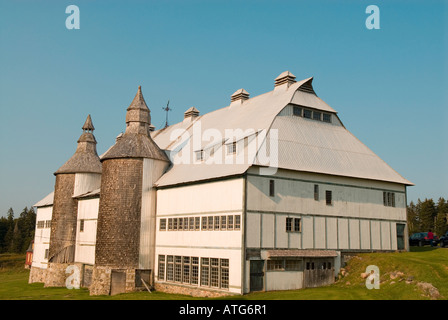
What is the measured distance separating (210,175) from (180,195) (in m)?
4.67

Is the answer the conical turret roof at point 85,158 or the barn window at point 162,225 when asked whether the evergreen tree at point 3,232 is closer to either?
the conical turret roof at point 85,158

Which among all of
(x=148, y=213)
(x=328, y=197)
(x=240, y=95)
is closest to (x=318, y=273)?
(x=328, y=197)

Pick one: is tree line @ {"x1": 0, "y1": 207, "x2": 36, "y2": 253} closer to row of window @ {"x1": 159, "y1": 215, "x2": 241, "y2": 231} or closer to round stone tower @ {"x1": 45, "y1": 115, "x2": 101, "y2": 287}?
round stone tower @ {"x1": 45, "y1": 115, "x2": 101, "y2": 287}

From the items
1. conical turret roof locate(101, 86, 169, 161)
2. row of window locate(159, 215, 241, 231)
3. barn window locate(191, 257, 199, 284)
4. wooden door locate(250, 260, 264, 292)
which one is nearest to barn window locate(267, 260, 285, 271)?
wooden door locate(250, 260, 264, 292)

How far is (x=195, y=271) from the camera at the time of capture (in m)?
35.3

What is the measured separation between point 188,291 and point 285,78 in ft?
69.8

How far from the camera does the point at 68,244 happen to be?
2021 inches

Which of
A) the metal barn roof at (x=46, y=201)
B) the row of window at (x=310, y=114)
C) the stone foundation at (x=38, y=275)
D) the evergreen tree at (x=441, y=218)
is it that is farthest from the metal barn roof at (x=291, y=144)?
the evergreen tree at (x=441, y=218)

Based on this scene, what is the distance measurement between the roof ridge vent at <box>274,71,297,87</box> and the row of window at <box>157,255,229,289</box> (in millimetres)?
18642

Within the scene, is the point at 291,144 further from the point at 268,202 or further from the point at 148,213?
the point at 148,213

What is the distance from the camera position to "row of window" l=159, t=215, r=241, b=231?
105 feet
